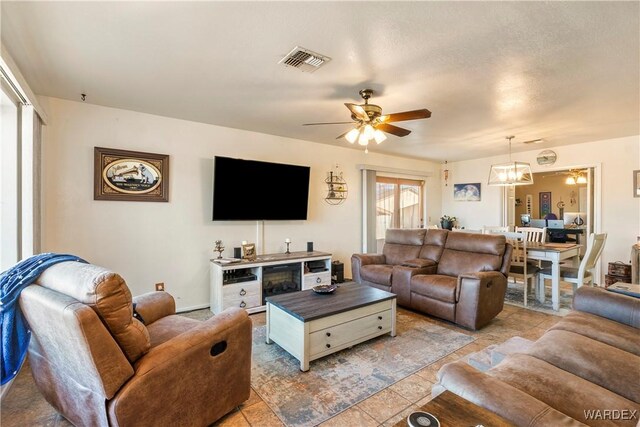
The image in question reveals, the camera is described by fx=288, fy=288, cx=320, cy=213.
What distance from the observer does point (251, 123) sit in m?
3.82

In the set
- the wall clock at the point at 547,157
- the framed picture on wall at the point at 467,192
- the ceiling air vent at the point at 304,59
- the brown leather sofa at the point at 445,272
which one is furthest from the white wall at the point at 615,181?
the ceiling air vent at the point at 304,59

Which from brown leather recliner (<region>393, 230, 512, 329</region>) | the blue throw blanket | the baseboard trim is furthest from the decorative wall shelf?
the blue throw blanket

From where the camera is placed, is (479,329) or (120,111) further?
(120,111)

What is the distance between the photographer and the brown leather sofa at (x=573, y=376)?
1018 millimetres

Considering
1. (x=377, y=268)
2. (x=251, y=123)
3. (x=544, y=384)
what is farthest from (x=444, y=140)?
(x=544, y=384)

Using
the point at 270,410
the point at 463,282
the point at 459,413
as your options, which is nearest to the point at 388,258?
the point at 463,282

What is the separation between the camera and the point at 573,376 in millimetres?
1362

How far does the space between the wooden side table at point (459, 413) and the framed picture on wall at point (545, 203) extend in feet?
32.0

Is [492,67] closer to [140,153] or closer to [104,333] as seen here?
[104,333]

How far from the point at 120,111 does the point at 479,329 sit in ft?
15.1

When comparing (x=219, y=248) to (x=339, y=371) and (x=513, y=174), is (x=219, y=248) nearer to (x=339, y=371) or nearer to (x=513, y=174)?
(x=339, y=371)

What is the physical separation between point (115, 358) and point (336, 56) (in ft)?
7.45

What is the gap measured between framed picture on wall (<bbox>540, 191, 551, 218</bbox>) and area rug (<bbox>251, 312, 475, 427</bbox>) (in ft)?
25.6

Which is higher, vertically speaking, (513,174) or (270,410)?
(513,174)
